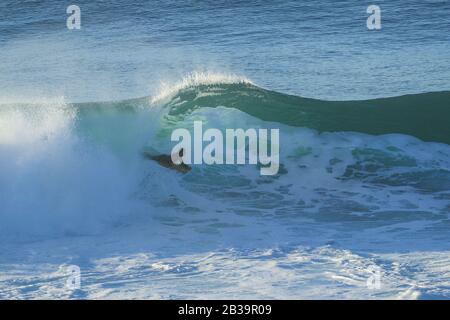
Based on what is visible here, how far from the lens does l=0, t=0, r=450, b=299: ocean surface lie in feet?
25.8

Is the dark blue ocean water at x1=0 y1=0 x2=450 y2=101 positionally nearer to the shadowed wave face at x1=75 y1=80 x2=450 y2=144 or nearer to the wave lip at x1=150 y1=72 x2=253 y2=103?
the shadowed wave face at x1=75 y1=80 x2=450 y2=144

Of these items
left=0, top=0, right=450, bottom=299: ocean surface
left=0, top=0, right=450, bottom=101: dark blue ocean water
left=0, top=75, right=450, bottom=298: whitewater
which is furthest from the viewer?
left=0, top=0, right=450, bottom=101: dark blue ocean water

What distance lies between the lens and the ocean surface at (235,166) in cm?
788

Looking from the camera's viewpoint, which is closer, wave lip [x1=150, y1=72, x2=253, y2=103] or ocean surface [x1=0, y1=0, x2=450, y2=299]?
ocean surface [x1=0, y1=0, x2=450, y2=299]

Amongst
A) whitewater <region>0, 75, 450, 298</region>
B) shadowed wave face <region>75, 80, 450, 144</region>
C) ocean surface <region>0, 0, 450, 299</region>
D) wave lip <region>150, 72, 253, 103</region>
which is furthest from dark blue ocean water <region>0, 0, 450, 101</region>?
whitewater <region>0, 75, 450, 298</region>

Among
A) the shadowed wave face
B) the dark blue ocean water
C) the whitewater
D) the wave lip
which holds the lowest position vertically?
the whitewater

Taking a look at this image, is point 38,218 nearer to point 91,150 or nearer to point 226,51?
point 91,150

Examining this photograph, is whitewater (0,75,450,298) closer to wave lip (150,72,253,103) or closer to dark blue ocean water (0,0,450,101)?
wave lip (150,72,253,103)

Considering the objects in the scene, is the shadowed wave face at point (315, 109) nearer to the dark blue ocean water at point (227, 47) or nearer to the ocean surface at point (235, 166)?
the ocean surface at point (235, 166)

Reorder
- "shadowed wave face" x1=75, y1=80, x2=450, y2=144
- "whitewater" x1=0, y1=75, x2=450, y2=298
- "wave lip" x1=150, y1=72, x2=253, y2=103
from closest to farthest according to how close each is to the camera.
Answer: "whitewater" x1=0, y1=75, x2=450, y2=298
"shadowed wave face" x1=75, y1=80, x2=450, y2=144
"wave lip" x1=150, y1=72, x2=253, y2=103

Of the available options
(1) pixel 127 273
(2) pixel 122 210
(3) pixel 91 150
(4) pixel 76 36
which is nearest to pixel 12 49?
(4) pixel 76 36

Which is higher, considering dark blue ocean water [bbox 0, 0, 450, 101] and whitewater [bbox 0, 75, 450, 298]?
dark blue ocean water [bbox 0, 0, 450, 101]

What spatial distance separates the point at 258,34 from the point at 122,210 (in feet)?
33.6

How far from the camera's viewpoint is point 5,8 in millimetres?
23859
